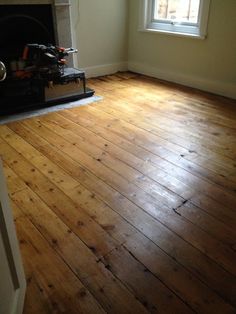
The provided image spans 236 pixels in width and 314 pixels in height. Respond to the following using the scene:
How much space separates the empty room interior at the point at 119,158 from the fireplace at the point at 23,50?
12 mm

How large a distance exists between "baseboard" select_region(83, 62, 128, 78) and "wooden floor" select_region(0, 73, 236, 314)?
1.44 meters

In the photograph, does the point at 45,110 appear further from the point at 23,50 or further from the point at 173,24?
the point at 173,24

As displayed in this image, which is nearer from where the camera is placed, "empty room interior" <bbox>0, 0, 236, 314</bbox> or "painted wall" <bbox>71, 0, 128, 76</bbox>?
"empty room interior" <bbox>0, 0, 236, 314</bbox>

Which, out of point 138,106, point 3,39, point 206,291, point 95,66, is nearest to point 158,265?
point 206,291

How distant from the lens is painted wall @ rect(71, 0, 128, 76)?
3762 mm

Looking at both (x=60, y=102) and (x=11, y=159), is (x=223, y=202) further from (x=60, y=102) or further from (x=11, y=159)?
(x=60, y=102)

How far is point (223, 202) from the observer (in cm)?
171

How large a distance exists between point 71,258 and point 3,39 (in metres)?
2.66

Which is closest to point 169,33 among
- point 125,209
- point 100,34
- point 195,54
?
point 195,54

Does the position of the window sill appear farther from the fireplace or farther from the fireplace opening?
the fireplace opening

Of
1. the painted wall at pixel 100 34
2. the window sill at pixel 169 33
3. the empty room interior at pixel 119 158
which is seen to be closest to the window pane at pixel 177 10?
the empty room interior at pixel 119 158

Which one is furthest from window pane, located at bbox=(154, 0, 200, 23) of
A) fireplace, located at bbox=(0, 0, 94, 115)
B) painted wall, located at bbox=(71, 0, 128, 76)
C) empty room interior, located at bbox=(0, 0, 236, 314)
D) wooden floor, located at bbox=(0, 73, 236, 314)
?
→ wooden floor, located at bbox=(0, 73, 236, 314)

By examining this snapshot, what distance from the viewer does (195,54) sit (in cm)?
364

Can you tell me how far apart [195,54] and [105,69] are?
1.35 metres
